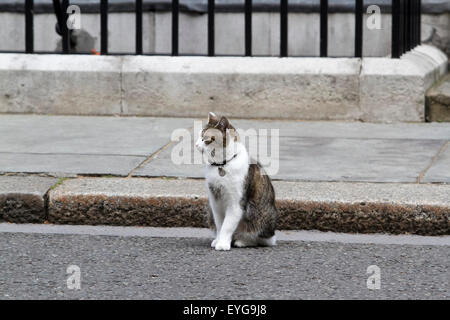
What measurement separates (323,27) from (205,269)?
4307 millimetres

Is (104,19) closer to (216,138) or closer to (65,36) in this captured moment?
(65,36)

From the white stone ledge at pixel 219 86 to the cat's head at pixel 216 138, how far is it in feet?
11.2

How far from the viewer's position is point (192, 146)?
6816 mm

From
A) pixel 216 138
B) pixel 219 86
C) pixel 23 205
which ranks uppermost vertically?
pixel 219 86

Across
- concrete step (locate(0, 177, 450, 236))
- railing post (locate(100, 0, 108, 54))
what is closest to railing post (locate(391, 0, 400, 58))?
railing post (locate(100, 0, 108, 54))

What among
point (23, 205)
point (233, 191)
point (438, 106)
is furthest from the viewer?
point (438, 106)

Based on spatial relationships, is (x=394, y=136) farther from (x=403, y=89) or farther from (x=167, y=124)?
(x=167, y=124)

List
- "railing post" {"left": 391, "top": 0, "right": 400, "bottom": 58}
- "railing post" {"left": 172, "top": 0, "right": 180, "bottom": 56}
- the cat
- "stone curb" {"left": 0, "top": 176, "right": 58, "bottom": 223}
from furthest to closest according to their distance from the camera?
"railing post" {"left": 172, "top": 0, "right": 180, "bottom": 56}
"railing post" {"left": 391, "top": 0, "right": 400, "bottom": 58}
"stone curb" {"left": 0, "top": 176, "right": 58, "bottom": 223}
the cat

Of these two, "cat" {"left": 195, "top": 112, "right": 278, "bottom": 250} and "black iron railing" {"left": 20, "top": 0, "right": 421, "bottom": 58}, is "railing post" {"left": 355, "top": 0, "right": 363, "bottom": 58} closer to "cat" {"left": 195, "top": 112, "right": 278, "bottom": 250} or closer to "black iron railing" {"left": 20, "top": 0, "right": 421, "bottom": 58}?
"black iron railing" {"left": 20, "top": 0, "right": 421, "bottom": 58}

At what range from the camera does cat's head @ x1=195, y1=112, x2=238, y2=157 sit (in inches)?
184

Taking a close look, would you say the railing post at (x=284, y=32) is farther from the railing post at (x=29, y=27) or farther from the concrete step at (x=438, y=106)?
the railing post at (x=29, y=27)

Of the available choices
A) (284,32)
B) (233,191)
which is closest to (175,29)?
(284,32)

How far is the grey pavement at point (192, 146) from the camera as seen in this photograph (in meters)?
5.89

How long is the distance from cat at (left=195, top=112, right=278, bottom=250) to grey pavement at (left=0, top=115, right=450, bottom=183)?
95 centimetres
